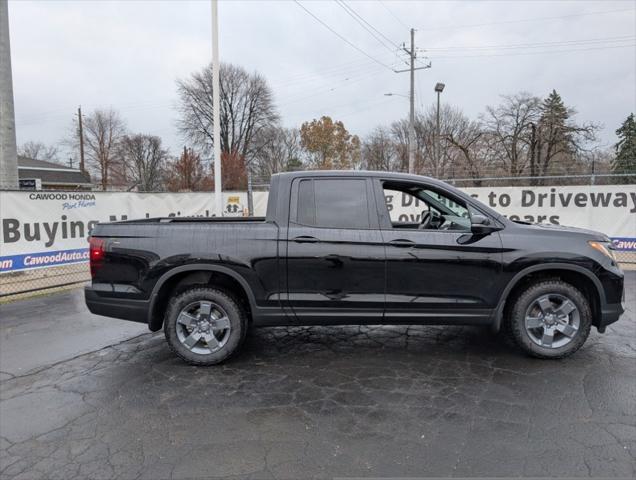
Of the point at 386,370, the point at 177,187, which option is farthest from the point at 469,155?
the point at 386,370

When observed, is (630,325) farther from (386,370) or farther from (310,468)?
(310,468)

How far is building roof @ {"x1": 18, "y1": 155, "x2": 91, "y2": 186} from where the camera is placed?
50.8 meters

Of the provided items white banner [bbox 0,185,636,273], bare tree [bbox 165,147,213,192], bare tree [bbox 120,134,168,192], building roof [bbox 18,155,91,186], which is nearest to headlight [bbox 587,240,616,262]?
white banner [bbox 0,185,636,273]

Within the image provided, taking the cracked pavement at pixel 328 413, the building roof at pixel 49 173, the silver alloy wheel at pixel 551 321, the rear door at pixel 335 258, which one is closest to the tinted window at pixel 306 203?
the rear door at pixel 335 258

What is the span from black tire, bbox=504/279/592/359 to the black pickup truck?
0.01m

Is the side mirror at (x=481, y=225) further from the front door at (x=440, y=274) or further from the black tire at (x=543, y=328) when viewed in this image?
the black tire at (x=543, y=328)

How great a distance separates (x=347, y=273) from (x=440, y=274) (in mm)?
918

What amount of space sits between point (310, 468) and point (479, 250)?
102 inches

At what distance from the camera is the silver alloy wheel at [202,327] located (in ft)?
14.1

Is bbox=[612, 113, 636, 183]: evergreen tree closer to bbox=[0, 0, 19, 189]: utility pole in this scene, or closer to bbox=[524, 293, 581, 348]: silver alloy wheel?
bbox=[524, 293, 581, 348]: silver alloy wheel

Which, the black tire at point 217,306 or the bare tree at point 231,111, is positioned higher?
the bare tree at point 231,111

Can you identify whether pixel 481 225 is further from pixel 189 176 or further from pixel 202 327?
pixel 189 176

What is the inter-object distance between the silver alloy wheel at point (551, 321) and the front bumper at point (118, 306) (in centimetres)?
384

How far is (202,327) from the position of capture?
4320mm
